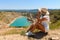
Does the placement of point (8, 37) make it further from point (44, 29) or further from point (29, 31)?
point (44, 29)

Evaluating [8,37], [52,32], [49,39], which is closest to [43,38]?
[49,39]

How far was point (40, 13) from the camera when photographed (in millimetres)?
7203

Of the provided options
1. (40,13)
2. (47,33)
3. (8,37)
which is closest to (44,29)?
(47,33)

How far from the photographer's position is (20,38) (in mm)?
7398

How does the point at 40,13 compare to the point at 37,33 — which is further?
the point at 37,33

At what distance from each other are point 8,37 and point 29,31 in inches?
38.2

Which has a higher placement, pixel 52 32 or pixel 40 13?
pixel 40 13

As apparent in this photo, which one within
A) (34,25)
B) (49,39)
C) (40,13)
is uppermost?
(40,13)

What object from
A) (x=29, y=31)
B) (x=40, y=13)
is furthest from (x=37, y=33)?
(x=40, y=13)

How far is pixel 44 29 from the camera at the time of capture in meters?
7.51

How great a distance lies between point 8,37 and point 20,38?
1.73 ft

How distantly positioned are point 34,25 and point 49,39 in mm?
888

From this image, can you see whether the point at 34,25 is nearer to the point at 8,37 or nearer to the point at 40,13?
the point at 40,13

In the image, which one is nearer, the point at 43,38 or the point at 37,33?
the point at 43,38
